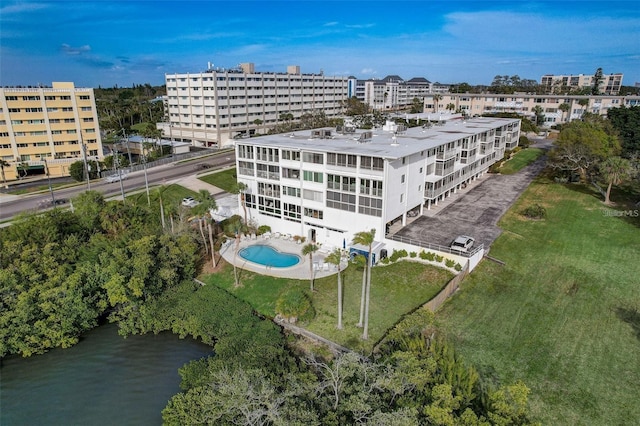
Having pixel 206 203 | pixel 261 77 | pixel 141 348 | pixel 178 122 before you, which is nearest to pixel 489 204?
pixel 206 203

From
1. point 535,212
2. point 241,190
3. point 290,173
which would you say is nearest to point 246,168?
point 241,190

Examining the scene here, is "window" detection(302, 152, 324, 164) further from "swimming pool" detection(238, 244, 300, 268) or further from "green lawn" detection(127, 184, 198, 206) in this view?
"green lawn" detection(127, 184, 198, 206)

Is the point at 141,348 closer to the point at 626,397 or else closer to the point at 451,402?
the point at 451,402

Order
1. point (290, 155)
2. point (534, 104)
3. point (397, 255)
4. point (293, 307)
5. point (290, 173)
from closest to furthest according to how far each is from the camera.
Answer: point (293, 307) → point (397, 255) → point (290, 155) → point (290, 173) → point (534, 104)

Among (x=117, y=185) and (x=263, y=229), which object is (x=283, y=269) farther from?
(x=117, y=185)

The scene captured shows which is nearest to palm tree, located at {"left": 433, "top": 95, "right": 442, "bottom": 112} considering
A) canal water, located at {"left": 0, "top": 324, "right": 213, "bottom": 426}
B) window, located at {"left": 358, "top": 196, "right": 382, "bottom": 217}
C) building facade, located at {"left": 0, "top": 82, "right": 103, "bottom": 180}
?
building facade, located at {"left": 0, "top": 82, "right": 103, "bottom": 180}

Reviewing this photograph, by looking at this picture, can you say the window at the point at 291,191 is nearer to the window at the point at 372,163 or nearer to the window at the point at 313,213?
the window at the point at 313,213

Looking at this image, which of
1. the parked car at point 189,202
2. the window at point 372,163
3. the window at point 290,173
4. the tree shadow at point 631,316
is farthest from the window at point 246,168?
the tree shadow at point 631,316
